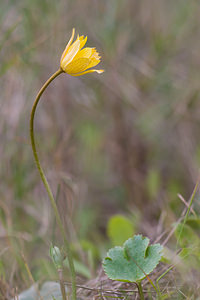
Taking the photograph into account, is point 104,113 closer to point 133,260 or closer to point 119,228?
point 119,228

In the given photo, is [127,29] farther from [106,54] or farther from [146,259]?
[146,259]

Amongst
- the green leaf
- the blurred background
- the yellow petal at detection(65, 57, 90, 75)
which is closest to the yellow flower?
the yellow petal at detection(65, 57, 90, 75)

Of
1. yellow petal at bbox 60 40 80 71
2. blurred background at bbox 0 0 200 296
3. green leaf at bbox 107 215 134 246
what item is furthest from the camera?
blurred background at bbox 0 0 200 296

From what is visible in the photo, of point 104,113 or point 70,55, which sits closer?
point 70,55

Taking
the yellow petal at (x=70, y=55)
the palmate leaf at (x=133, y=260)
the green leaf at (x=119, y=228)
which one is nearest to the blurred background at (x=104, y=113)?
the green leaf at (x=119, y=228)

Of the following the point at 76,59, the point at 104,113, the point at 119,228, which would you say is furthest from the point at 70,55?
the point at 104,113

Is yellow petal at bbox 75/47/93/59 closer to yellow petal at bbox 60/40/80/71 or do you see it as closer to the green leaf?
yellow petal at bbox 60/40/80/71
